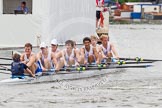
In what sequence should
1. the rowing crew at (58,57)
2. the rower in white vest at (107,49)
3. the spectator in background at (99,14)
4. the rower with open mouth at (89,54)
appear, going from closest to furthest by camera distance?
1. the rowing crew at (58,57)
2. the rower with open mouth at (89,54)
3. the rower in white vest at (107,49)
4. the spectator in background at (99,14)

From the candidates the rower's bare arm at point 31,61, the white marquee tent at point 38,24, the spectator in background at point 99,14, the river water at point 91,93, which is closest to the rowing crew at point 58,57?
the rower's bare arm at point 31,61

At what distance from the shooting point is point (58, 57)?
22.2m

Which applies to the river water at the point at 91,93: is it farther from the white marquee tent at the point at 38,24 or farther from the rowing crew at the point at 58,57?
the white marquee tent at the point at 38,24

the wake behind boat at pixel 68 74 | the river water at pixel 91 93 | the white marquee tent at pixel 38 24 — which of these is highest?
the white marquee tent at pixel 38 24

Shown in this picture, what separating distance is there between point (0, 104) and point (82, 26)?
20.1 metres

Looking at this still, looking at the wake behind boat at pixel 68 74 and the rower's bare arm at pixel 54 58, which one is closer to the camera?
the wake behind boat at pixel 68 74

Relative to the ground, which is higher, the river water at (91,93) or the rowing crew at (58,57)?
the rowing crew at (58,57)

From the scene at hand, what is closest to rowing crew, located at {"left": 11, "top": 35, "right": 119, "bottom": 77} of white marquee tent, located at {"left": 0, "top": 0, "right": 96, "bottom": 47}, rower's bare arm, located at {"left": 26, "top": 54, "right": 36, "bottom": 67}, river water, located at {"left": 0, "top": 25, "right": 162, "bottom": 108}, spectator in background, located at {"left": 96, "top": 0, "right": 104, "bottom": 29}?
rower's bare arm, located at {"left": 26, "top": 54, "right": 36, "bottom": 67}

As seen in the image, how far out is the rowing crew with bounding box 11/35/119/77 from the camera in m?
21.0

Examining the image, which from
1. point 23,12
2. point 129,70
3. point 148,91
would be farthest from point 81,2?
point 148,91

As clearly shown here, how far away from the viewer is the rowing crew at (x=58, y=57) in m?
21.0

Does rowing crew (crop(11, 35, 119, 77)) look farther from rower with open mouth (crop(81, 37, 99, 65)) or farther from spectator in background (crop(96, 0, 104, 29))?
spectator in background (crop(96, 0, 104, 29))

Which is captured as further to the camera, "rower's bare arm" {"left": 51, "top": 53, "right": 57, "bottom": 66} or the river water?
"rower's bare arm" {"left": 51, "top": 53, "right": 57, "bottom": 66}

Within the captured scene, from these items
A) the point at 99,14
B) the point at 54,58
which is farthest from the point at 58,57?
the point at 99,14
